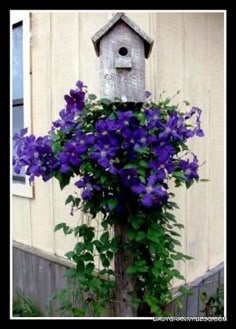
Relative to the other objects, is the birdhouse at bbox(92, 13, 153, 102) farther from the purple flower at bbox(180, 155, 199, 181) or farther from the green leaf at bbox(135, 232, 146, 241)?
the green leaf at bbox(135, 232, 146, 241)

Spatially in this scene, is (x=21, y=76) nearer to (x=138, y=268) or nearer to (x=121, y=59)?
(x=121, y=59)

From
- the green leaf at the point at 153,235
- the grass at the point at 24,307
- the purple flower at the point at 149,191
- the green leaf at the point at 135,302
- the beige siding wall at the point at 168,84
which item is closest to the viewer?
the purple flower at the point at 149,191

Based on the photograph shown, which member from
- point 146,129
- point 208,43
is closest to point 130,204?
point 146,129

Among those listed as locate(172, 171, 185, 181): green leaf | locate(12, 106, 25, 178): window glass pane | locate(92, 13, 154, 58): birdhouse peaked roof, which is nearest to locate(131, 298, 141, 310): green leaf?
locate(172, 171, 185, 181): green leaf

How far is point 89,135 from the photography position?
1140mm

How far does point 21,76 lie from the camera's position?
228cm

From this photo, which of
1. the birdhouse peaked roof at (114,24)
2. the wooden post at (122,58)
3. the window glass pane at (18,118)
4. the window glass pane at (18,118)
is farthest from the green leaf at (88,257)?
the window glass pane at (18,118)

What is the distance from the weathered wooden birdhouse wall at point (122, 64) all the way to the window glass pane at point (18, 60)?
1.21 meters

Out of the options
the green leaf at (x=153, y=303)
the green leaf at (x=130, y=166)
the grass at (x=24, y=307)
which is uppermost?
the green leaf at (x=130, y=166)

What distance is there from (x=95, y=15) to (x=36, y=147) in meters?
1.00

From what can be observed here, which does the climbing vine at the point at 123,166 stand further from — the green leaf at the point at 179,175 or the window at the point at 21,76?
the window at the point at 21,76

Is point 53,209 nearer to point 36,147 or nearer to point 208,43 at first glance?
point 36,147

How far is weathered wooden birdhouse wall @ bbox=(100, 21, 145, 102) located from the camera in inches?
48.4

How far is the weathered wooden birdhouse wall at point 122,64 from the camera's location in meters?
1.23
